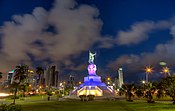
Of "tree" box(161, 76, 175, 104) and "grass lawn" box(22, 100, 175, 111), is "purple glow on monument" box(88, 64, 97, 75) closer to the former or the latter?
"grass lawn" box(22, 100, 175, 111)

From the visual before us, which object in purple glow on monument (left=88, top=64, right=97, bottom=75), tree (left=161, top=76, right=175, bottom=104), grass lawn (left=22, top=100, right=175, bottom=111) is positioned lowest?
grass lawn (left=22, top=100, right=175, bottom=111)

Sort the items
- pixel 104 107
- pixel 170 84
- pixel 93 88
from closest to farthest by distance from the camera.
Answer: pixel 104 107 < pixel 170 84 < pixel 93 88

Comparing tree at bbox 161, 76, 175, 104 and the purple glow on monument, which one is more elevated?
the purple glow on monument

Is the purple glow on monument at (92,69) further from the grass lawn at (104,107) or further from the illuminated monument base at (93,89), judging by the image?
the grass lawn at (104,107)

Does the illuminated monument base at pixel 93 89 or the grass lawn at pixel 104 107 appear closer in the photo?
the grass lawn at pixel 104 107

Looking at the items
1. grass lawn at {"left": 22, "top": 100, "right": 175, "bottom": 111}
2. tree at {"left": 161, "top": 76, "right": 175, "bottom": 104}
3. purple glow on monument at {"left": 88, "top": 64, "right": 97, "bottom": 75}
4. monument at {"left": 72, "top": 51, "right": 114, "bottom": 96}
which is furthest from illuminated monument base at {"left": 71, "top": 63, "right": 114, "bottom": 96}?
tree at {"left": 161, "top": 76, "right": 175, "bottom": 104}

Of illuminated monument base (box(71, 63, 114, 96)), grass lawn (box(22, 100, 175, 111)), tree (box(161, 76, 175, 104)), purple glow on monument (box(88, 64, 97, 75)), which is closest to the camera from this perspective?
grass lawn (box(22, 100, 175, 111))

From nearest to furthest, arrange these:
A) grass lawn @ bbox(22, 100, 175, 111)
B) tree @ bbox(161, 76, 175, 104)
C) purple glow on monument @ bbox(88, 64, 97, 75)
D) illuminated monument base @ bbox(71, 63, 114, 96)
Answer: grass lawn @ bbox(22, 100, 175, 111)
tree @ bbox(161, 76, 175, 104)
illuminated monument base @ bbox(71, 63, 114, 96)
purple glow on monument @ bbox(88, 64, 97, 75)

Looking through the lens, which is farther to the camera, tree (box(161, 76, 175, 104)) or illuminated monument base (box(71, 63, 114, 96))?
Answer: illuminated monument base (box(71, 63, 114, 96))

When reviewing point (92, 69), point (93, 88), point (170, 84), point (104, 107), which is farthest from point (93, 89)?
point (104, 107)

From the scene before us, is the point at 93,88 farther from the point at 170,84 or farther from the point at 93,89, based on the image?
the point at 170,84

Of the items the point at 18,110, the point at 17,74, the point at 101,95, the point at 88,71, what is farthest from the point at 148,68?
the point at 18,110

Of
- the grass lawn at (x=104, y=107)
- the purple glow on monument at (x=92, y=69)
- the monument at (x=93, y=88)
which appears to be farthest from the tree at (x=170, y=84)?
the purple glow on monument at (x=92, y=69)

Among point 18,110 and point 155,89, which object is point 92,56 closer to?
point 155,89
